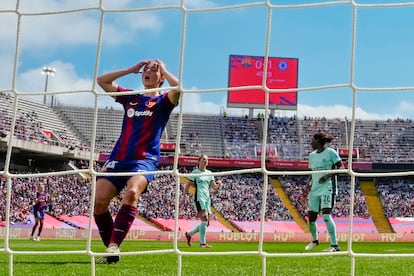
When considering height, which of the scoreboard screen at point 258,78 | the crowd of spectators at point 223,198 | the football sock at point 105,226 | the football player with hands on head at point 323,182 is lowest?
the crowd of spectators at point 223,198

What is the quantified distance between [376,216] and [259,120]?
12.6m

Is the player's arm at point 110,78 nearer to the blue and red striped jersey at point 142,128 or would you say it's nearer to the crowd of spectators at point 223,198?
the blue and red striped jersey at point 142,128

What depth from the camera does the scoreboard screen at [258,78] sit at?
121 feet

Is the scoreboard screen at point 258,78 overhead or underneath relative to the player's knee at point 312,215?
overhead

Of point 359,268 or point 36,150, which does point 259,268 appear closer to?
point 359,268

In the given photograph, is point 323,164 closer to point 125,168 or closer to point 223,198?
point 125,168

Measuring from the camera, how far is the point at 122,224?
15.5 ft

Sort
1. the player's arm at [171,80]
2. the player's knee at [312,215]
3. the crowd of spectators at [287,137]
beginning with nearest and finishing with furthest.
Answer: the player's arm at [171,80]
the player's knee at [312,215]
the crowd of spectators at [287,137]

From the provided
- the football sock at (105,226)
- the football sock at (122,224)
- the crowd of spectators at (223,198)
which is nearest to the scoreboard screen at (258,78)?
Result: the crowd of spectators at (223,198)

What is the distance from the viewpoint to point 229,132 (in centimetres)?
3984

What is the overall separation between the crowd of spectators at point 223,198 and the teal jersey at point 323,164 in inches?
740

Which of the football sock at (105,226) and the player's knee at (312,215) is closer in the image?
the football sock at (105,226)

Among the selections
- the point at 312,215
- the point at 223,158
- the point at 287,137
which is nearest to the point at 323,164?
the point at 312,215

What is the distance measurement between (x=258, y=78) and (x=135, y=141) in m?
32.2
